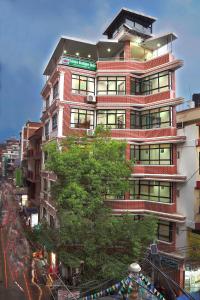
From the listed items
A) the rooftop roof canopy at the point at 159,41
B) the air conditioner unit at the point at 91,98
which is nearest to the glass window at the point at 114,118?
the air conditioner unit at the point at 91,98

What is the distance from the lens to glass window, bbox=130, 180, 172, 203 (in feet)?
85.7

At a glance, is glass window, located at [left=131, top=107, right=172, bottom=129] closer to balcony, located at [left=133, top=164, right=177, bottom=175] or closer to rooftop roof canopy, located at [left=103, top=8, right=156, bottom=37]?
balcony, located at [left=133, top=164, right=177, bottom=175]

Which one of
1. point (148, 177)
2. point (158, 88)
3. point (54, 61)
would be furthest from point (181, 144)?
point (54, 61)

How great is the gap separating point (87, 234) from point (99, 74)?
17105 mm

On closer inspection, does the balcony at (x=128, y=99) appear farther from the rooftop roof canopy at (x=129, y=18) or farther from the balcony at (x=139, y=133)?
the rooftop roof canopy at (x=129, y=18)

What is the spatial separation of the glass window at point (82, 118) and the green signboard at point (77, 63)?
14.3ft

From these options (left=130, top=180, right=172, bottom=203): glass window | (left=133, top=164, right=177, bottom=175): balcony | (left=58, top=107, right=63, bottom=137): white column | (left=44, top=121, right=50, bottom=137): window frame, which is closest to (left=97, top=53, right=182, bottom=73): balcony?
(left=58, top=107, right=63, bottom=137): white column

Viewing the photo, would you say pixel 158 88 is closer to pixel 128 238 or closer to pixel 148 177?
pixel 148 177

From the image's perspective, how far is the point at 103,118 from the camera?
2891 cm

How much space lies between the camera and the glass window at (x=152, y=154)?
2642 cm

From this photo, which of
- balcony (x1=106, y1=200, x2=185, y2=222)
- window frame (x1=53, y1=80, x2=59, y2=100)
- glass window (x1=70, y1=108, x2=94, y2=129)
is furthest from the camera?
window frame (x1=53, y1=80, x2=59, y2=100)

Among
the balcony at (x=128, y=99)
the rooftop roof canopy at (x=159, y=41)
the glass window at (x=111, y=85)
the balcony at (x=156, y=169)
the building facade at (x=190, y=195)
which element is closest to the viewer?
the building facade at (x=190, y=195)

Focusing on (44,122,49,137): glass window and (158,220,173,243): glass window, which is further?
(44,122,49,137): glass window

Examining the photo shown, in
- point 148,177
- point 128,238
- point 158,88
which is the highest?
point 158,88
